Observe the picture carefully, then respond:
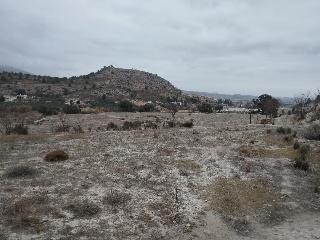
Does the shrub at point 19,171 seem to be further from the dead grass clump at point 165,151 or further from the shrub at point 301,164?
the shrub at point 301,164

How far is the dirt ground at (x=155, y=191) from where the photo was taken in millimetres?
20141

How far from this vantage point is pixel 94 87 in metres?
158

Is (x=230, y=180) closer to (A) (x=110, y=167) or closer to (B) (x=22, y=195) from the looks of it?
(A) (x=110, y=167)

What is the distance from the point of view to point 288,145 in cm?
3975

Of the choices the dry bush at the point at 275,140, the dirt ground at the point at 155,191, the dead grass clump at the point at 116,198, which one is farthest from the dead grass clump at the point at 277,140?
the dead grass clump at the point at 116,198

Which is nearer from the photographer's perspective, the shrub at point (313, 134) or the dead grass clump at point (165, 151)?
the dead grass clump at point (165, 151)

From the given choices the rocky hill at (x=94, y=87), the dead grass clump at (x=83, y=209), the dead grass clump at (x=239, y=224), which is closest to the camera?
the dead grass clump at (x=239, y=224)

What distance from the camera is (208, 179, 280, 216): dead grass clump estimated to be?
23453 millimetres

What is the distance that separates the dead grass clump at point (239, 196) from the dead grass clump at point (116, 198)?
564 cm

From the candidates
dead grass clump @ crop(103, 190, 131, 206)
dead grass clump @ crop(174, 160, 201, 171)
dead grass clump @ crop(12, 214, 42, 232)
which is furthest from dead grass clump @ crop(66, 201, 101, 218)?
dead grass clump @ crop(174, 160, 201, 171)

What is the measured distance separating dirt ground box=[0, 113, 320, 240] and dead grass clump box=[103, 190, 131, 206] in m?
0.06

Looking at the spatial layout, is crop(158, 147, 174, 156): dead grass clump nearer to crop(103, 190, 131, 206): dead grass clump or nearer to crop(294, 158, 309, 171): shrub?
crop(103, 190, 131, 206): dead grass clump

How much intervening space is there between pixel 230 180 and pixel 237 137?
57.8 feet

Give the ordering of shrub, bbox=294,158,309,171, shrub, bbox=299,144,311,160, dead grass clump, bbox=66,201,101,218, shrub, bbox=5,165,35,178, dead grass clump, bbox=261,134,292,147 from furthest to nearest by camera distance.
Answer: dead grass clump, bbox=261,134,292,147 < shrub, bbox=299,144,311,160 < shrub, bbox=294,158,309,171 < shrub, bbox=5,165,35,178 < dead grass clump, bbox=66,201,101,218
